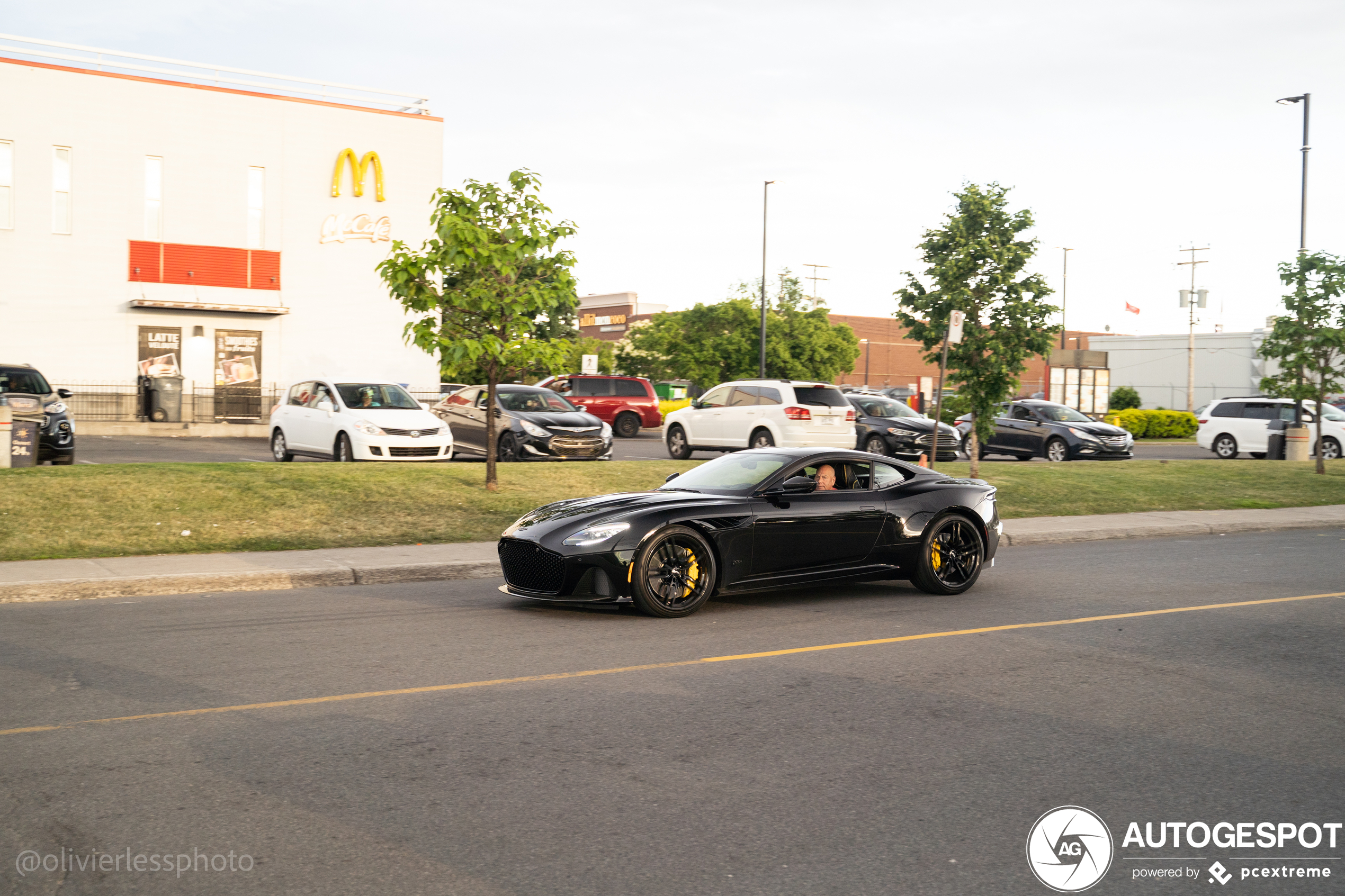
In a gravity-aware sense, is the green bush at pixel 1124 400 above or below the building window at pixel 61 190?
below

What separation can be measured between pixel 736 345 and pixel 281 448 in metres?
34.6

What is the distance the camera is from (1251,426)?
3034cm

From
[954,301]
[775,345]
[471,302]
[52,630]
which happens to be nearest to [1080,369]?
[775,345]

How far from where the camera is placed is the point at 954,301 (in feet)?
66.8

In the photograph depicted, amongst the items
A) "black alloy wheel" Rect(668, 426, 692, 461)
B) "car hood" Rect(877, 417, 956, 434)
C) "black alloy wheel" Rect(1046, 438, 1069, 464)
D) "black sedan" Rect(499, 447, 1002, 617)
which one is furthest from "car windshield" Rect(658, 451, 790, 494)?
"black alloy wheel" Rect(1046, 438, 1069, 464)

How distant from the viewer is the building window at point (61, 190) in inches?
1265

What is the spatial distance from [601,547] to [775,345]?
47.1 metres

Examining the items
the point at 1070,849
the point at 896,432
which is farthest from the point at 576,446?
the point at 1070,849

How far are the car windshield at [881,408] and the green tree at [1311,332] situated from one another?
7.35m

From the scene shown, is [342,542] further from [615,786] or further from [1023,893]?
[1023,893]

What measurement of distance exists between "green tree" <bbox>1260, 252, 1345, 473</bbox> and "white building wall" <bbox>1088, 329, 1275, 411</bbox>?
52700 millimetres

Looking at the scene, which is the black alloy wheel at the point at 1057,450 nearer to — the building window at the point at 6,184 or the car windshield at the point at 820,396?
the car windshield at the point at 820,396

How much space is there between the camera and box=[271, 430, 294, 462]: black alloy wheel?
20.5 meters

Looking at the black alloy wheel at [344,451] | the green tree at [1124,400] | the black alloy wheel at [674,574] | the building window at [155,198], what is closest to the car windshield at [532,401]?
the black alloy wheel at [344,451]
